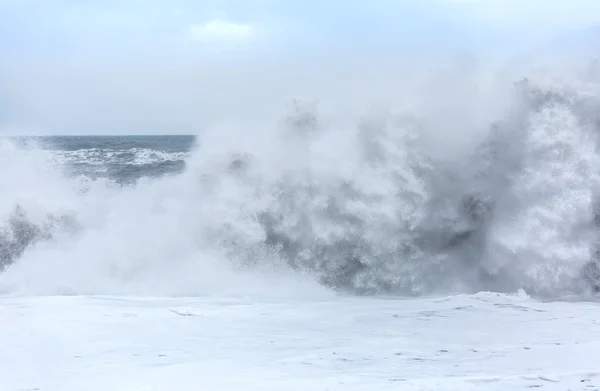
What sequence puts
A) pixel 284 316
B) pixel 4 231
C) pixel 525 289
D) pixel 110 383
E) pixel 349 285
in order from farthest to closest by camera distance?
pixel 4 231 → pixel 349 285 → pixel 525 289 → pixel 284 316 → pixel 110 383

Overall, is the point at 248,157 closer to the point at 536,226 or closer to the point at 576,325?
the point at 536,226

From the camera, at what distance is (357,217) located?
823 centimetres

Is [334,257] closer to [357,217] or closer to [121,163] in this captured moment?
[357,217]

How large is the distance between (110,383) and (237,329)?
1.65m

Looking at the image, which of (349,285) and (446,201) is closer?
(349,285)

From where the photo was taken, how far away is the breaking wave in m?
7.36

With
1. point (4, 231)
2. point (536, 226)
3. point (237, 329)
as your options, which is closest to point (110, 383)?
point (237, 329)

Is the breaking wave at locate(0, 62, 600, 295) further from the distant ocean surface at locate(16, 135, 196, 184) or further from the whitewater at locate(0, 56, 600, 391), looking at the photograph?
the distant ocean surface at locate(16, 135, 196, 184)

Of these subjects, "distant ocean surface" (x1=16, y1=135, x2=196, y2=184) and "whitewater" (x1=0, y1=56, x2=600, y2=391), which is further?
"distant ocean surface" (x1=16, y1=135, x2=196, y2=184)

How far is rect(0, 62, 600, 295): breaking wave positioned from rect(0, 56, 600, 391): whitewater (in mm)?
24

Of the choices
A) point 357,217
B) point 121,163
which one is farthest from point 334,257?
point 121,163

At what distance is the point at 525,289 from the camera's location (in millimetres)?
6949

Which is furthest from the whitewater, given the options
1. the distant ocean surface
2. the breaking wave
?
the distant ocean surface

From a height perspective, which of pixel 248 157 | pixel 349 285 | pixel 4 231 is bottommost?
pixel 349 285
